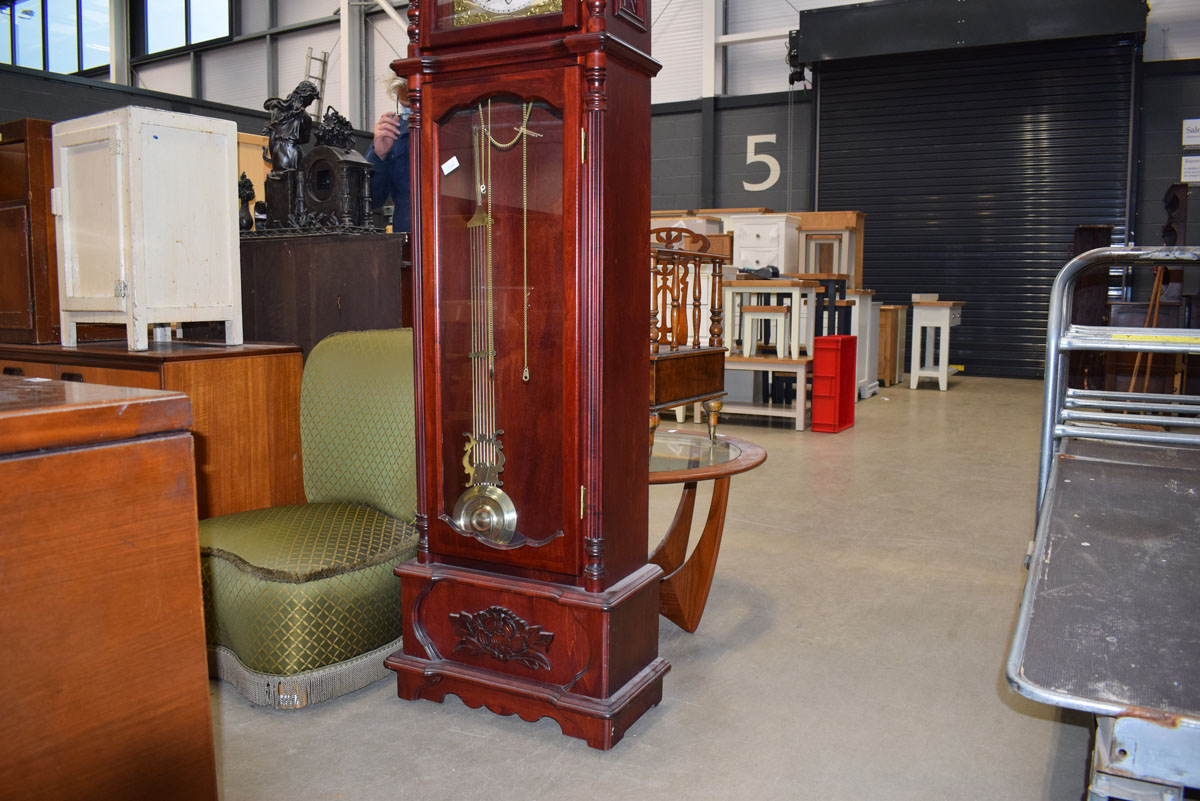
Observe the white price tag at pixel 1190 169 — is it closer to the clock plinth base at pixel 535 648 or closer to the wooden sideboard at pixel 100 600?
the clock plinth base at pixel 535 648

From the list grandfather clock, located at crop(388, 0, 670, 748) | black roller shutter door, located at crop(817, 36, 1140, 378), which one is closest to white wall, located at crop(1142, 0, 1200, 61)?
black roller shutter door, located at crop(817, 36, 1140, 378)

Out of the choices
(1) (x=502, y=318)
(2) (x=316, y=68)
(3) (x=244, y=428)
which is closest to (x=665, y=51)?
(2) (x=316, y=68)

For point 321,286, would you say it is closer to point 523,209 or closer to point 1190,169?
point 523,209

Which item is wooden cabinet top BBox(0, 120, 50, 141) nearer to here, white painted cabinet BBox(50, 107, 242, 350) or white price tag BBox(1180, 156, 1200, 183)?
white painted cabinet BBox(50, 107, 242, 350)

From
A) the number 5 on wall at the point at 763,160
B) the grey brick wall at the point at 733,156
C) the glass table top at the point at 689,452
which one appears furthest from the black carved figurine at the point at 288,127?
the number 5 on wall at the point at 763,160

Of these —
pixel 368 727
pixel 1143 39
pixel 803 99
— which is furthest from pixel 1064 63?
pixel 368 727

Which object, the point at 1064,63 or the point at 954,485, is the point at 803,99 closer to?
the point at 1064,63

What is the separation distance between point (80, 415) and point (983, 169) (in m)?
9.92

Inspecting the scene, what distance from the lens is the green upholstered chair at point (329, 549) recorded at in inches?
80.7

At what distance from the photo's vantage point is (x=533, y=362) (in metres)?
2.01

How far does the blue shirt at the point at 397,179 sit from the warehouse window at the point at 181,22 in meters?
11.2

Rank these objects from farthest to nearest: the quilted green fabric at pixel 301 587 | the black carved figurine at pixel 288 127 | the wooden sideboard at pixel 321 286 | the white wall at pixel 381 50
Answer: the white wall at pixel 381 50 < the black carved figurine at pixel 288 127 < the wooden sideboard at pixel 321 286 < the quilted green fabric at pixel 301 587

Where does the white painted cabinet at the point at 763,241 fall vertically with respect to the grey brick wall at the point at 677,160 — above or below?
below

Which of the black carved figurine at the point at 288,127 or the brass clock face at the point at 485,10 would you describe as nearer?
the brass clock face at the point at 485,10
